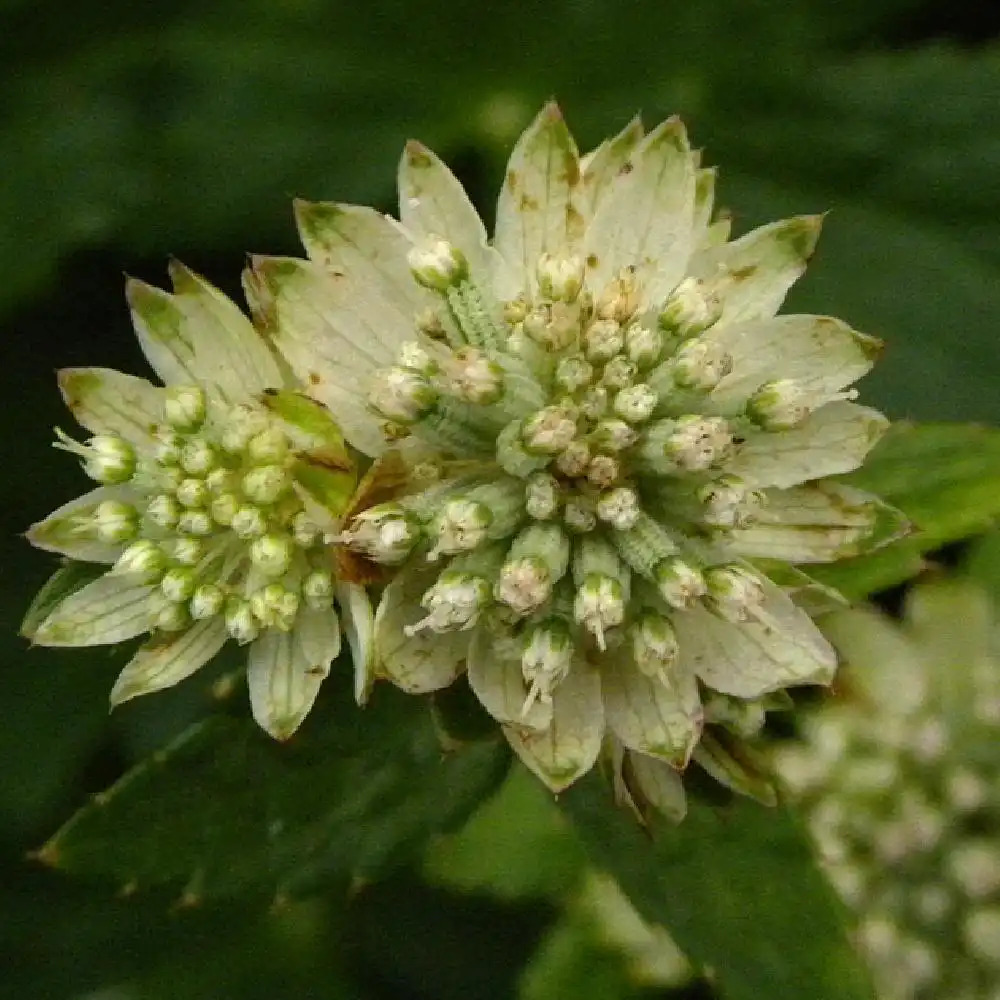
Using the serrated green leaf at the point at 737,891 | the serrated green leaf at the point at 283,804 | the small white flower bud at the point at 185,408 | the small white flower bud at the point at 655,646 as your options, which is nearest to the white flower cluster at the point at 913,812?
the serrated green leaf at the point at 737,891

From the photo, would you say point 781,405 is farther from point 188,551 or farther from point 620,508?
point 188,551

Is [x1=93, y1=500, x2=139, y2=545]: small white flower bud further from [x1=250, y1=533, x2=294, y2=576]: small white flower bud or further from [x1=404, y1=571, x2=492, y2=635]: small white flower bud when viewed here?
[x1=404, y1=571, x2=492, y2=635]: small white flower bud

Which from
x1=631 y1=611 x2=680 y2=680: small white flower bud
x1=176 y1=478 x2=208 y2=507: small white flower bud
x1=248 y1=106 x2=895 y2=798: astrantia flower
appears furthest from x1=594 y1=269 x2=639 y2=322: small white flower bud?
x1=176 y1=478 x2=208 y2=507: small white flower bud

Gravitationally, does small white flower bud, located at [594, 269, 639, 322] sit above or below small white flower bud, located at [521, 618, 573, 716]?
above

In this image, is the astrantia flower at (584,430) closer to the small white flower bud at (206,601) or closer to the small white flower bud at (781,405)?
the small white flower bud at (781,405)

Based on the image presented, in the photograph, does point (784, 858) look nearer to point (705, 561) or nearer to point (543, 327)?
point (705, 561)

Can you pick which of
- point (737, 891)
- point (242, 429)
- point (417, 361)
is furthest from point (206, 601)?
point (737, 891)
